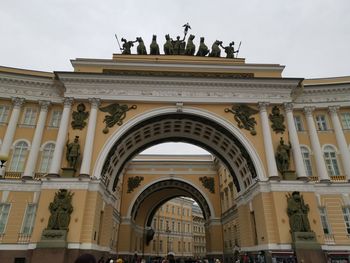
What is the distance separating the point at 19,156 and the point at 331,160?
25.5 m

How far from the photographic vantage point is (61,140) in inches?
830

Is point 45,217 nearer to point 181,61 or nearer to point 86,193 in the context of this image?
point 86,193

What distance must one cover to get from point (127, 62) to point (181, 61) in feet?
16.6

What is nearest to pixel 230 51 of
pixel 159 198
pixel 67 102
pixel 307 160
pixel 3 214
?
pixel 307 160

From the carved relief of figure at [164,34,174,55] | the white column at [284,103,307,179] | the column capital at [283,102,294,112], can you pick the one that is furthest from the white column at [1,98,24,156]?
the white column at [284,103,307,179]

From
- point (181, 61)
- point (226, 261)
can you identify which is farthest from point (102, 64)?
point (226, 261)

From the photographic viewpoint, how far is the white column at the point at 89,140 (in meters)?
20.3

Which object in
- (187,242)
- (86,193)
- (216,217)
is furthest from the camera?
(187,242)

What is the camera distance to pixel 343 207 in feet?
70.4

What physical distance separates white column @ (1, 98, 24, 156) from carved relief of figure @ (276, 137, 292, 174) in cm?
2096

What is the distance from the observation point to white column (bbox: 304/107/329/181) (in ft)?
72.9

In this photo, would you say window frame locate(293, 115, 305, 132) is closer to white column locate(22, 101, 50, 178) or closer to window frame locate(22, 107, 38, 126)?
white column locate(22, 101, 50, 178)

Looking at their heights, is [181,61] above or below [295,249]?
above

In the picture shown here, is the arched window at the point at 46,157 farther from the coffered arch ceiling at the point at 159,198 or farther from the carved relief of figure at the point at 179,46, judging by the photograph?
the coffered arch ceiling at the point at 159,198
